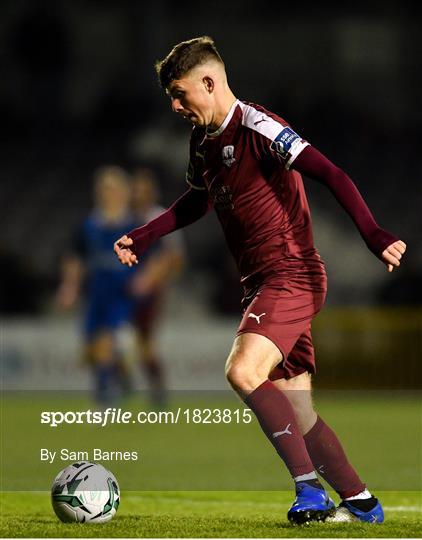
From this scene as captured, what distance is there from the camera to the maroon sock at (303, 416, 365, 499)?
506 centimetres

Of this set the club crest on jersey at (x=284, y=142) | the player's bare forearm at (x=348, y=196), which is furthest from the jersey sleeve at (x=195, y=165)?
the player's bare forearm at (x=348, y=196)

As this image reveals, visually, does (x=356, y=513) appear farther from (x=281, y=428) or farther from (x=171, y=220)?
(x=171, y=220)

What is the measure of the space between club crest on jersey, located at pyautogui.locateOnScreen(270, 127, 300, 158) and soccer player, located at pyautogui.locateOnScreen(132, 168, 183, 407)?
701cm

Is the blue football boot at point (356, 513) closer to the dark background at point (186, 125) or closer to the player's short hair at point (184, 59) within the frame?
the player's short hair at point (184, 59)

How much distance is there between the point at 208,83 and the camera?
4879mm

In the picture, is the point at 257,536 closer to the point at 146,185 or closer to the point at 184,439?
the point at 184,439

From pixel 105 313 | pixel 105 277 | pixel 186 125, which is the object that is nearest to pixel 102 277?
pixel 105 277

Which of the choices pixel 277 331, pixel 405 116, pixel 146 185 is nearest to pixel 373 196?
pixel 405 116

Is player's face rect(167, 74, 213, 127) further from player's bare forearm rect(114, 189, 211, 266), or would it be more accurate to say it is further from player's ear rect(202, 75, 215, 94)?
player's bare forearm rect(114, 189, 211, 266)

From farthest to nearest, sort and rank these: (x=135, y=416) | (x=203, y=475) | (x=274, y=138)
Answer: (x=135, y=416), (x=203, y=475), (x=274, y=138)

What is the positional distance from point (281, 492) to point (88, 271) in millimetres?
6023

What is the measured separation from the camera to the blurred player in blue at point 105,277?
38.6 ft

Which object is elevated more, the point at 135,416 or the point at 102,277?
the point at 102,277

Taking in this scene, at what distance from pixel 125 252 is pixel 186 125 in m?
16.4
